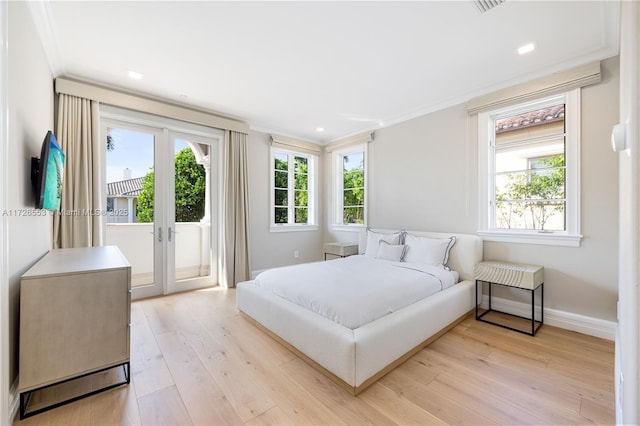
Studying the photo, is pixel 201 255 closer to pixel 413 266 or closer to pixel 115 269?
pixel 115 269

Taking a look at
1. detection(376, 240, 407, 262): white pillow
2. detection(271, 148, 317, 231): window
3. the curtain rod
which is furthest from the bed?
the curtain rod

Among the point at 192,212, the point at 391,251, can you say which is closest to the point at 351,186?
the point at 391,251

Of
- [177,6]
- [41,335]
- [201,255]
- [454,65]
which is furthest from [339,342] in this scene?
[201,255]

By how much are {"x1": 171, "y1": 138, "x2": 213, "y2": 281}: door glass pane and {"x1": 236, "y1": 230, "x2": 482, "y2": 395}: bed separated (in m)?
1.46

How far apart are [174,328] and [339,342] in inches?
71.4

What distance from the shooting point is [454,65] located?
2705mm

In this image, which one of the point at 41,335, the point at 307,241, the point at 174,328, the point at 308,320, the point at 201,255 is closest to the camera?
the point at 41,335

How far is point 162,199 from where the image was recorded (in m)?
3.66

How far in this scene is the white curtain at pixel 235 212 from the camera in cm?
410

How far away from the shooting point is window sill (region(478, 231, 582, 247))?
2.64 m

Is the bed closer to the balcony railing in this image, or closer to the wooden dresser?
the wooden dresser

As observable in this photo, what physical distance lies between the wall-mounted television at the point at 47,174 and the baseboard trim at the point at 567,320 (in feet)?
13.9

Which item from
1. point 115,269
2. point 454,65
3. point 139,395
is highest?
point 454,65

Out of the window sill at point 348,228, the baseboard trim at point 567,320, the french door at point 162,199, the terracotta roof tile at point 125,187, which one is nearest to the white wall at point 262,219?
the french door at point 162,199
